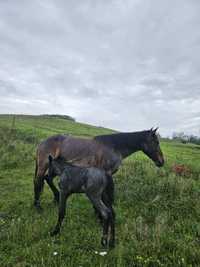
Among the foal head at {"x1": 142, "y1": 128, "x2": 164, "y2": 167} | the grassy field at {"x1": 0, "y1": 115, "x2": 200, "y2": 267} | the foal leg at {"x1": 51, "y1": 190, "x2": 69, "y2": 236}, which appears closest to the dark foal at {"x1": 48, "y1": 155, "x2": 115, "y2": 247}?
the foal leg at {"x1": 51, "y1": 190, "x2": 69, "y2": 236}

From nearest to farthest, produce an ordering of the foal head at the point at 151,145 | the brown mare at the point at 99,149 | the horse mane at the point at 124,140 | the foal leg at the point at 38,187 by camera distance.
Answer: the brown mare at the point at 99,149, the horse mane at the point at 124,140, the foal head at the point at 151,145, the foal leg at the point at 38,187

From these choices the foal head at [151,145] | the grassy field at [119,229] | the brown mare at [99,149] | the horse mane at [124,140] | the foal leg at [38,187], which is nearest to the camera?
the grassy field at [119,229]

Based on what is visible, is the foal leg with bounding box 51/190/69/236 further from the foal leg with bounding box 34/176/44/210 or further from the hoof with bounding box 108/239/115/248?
the foal leg with bounding box 34/176/44/210

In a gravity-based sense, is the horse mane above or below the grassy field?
above

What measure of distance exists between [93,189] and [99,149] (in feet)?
4.79

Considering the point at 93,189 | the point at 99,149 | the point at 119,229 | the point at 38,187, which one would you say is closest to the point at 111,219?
the point at 93,189

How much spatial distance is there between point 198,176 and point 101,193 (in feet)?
27.8

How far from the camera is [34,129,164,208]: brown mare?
Answer: 6.43 m

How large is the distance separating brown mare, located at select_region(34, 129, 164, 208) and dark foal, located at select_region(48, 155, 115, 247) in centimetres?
71

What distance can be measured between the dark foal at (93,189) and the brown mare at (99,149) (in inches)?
28.1

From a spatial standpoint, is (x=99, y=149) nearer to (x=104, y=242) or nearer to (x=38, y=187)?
(x=104, y=242)

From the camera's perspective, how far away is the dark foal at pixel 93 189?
17.0 ft

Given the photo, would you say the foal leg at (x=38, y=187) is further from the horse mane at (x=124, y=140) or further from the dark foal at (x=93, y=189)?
the horse mane at (x=124, y=140)

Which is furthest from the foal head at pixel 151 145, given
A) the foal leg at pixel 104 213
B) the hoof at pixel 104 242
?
the hoof at pixel 104 242
